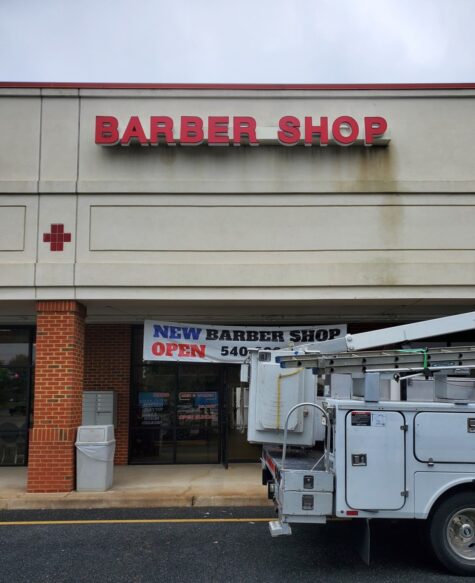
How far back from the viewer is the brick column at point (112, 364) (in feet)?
44.2

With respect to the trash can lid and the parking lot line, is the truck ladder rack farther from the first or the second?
the trash can lid

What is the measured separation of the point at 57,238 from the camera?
1066 centimetres

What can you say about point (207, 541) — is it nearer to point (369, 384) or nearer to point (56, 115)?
point (369, 384)

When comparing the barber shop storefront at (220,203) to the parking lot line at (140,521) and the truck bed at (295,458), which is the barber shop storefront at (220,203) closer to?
the parking lot line at (140,521)

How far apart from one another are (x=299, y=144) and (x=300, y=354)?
5.21 metres

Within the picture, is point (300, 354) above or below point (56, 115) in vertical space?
below

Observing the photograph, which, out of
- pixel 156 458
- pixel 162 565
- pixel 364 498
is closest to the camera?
pixel 364 498

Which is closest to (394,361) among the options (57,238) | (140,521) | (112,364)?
(140,521)

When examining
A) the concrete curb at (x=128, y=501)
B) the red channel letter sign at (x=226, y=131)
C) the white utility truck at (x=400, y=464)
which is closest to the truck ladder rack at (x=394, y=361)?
the white utility truck at (x=400, y=464)

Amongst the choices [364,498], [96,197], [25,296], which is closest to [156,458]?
[25,296]

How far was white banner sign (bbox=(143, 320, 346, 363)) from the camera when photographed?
1144cm

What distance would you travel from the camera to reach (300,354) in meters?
6.97

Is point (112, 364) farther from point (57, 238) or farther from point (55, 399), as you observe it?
point (57, 238)

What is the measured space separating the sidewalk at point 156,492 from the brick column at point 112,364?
1.48 metres
